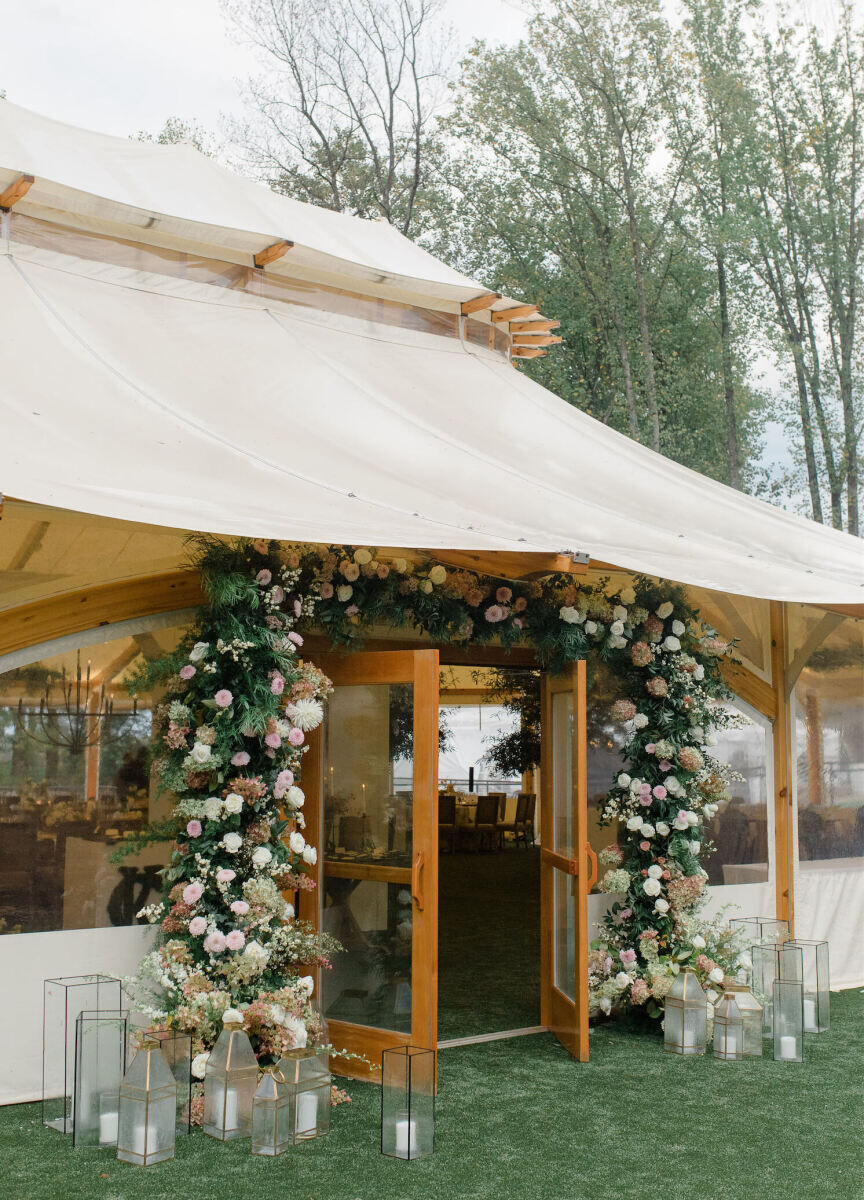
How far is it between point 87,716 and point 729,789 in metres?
3.77

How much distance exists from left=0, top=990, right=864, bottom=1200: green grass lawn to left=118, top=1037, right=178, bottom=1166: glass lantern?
62 mm

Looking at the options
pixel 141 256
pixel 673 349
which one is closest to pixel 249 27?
pixel 673 349

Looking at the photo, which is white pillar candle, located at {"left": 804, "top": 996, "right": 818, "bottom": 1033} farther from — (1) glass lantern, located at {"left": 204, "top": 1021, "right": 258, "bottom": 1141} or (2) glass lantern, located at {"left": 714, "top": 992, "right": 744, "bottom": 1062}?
(1) glass lantern, located at {"left": 204, "top": 1021, "right": 258, "bottom": 1141}

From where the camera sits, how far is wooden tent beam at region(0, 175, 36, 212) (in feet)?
17.0

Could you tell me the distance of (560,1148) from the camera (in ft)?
13.9

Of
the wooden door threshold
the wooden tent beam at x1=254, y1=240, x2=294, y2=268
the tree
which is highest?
the tree

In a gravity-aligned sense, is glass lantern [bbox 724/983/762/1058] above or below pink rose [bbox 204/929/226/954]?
below

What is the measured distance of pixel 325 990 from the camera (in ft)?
17.8

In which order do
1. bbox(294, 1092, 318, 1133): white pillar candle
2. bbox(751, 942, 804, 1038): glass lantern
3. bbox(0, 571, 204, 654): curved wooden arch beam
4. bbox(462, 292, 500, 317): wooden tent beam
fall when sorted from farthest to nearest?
bbox(462, 292, 500, 317): wooden tent beam, bbox(751, 942, 804, 1038): glass lantern, bbox(0, 571, 204, 654): curved wooden arch beam, bbox(294, 1092, 318, 1133): white pillar candle

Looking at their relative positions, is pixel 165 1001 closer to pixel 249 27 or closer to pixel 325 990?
pixel 325 990

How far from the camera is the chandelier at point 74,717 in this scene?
5.01 metres

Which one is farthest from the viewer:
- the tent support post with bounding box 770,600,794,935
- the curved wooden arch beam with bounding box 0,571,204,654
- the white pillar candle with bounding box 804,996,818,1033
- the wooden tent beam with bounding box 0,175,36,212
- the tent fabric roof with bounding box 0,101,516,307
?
the tent support post with bounding box 770,600,794,935

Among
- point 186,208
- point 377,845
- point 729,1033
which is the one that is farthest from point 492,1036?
point 186,208

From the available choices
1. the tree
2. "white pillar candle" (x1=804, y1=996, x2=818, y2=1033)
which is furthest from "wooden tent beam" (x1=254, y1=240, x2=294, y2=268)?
the tree
